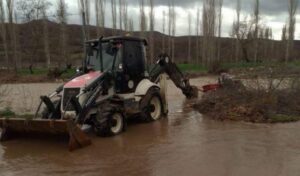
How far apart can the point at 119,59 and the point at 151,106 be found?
6.80 feet

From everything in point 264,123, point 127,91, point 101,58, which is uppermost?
point 101,58

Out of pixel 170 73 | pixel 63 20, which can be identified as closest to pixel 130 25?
pixel 63 20

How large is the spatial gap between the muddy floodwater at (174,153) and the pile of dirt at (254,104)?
0.62 m

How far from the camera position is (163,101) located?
13.1 m

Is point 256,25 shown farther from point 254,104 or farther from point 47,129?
point 47,129

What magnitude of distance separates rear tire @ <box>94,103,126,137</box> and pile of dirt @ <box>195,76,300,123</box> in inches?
127

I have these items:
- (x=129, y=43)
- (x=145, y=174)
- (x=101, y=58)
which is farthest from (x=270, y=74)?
(x=145, y=174)

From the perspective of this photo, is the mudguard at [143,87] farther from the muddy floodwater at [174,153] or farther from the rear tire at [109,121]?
the rear tire at [109,121]

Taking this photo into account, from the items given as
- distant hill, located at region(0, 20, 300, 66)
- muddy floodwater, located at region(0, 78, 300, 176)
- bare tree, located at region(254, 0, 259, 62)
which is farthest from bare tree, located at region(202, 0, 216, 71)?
muddy floodwater, located at region(0, 78, 300, 176)

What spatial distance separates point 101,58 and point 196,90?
6603 mm

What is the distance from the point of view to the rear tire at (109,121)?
9.84 meters

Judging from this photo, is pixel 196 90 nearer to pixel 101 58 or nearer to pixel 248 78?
pixel 248 78

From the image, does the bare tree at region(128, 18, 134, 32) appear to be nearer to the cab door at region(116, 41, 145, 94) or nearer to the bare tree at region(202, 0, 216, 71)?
the bare tree at region(202, 0, 216, 71)

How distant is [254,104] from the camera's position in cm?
1231
